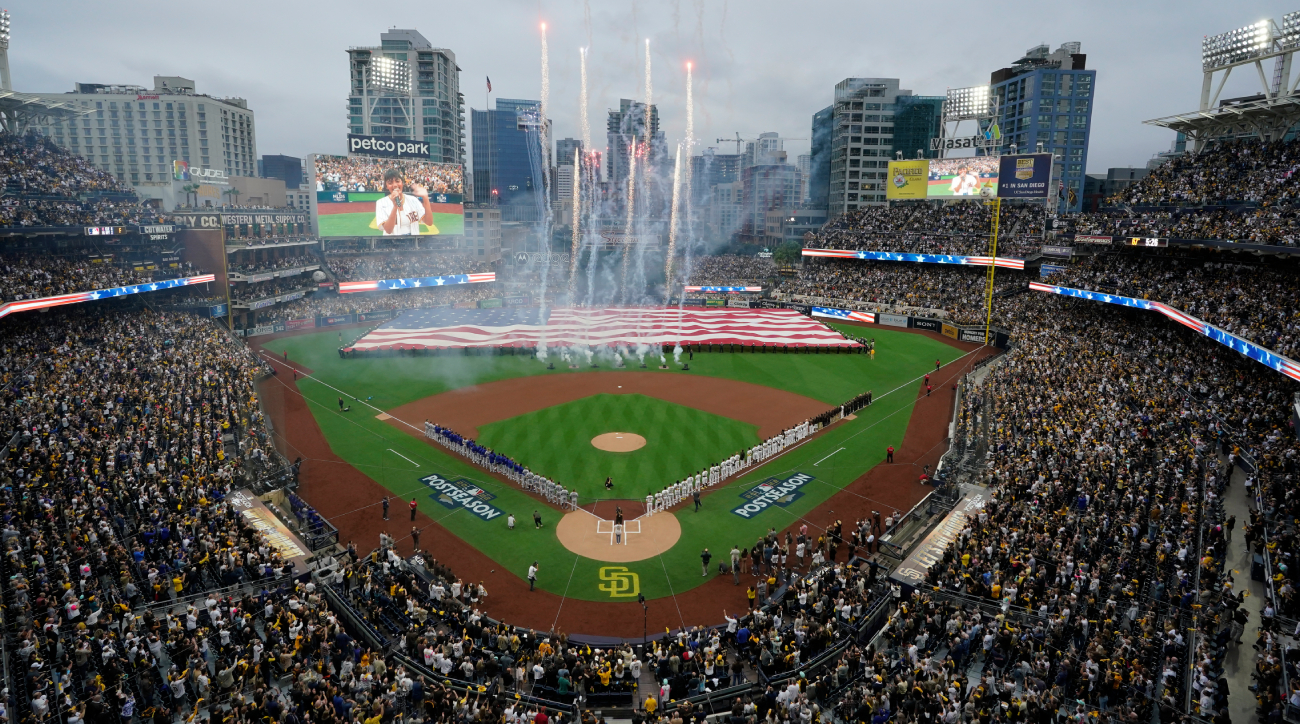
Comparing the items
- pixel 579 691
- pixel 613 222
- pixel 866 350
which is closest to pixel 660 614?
pixel 579 691

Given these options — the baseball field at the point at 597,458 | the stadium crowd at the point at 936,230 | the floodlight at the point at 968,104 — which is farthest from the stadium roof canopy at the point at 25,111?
the floodlight at the point at 968,104

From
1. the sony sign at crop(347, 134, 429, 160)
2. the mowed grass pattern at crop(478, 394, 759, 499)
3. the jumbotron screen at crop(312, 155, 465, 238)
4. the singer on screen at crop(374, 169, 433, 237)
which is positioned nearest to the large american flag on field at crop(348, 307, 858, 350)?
the singer on screen at crop(374, 169, 433, 237)

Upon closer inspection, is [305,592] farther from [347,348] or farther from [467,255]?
[467,255]

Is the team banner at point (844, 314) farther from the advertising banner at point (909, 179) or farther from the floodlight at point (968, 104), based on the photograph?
the floodlight at point (968, 104)

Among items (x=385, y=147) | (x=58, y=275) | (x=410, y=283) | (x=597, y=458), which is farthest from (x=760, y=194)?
(x=597, y=458)

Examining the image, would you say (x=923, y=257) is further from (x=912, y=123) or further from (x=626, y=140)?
(x=626, y=140)

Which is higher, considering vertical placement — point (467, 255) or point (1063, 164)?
point (1063, 164)
